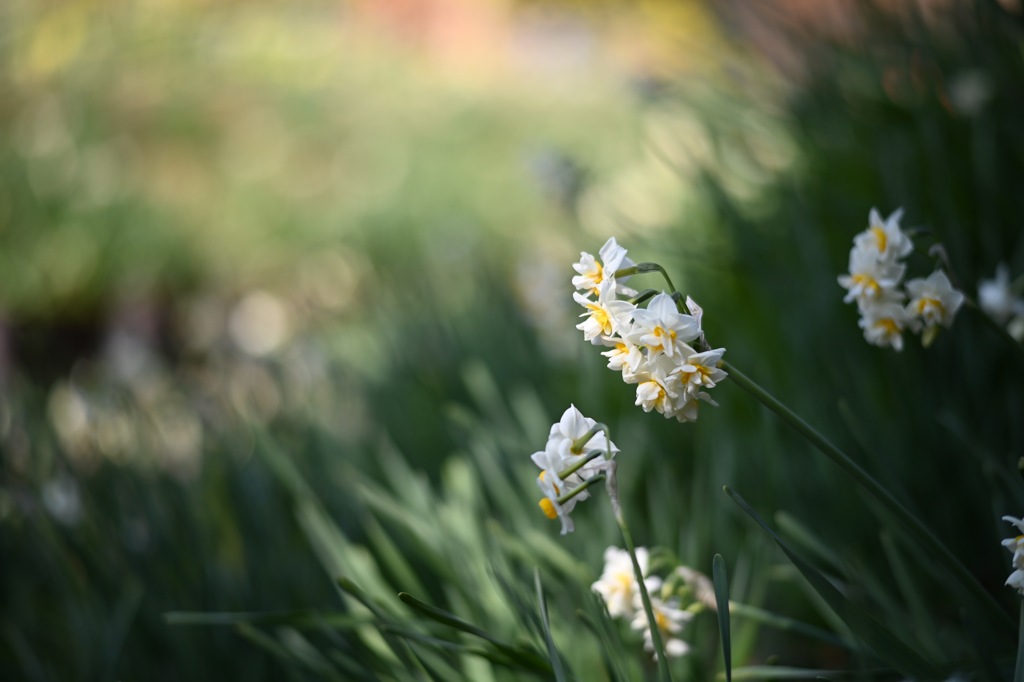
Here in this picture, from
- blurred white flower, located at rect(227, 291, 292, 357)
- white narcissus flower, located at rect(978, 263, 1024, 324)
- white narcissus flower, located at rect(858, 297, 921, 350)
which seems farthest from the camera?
blurred white flower, located at rect(227, 291, 292, 357)

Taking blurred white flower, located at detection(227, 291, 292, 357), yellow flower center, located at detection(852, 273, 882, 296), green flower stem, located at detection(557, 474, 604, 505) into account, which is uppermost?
yellow flower center, located at detection(852, 273, 882, 296)

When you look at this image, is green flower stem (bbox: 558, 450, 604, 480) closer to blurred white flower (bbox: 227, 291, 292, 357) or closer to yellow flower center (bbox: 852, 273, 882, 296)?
yellow flower center (bbox: 852, 273, 882, 296)

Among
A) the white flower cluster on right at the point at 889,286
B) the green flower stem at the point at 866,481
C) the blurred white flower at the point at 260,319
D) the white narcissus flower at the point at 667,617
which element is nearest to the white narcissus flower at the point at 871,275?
the white flower cluster on right at the point at 889,286

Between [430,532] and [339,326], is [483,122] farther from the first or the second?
[430,532]

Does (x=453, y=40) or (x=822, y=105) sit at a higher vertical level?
(x=822, y=105)

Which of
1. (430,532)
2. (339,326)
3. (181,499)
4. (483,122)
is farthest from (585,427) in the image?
(483,122)

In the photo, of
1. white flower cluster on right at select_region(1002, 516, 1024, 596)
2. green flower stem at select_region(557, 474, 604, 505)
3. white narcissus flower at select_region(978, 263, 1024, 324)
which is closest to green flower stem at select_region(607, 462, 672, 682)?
green flower stem at select_region(557, 474, 604, 505)

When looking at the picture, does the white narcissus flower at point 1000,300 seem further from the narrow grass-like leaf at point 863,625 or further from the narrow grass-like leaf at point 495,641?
the narrow grass-like leaf at point 495,641

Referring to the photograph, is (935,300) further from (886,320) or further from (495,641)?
(495,641)
